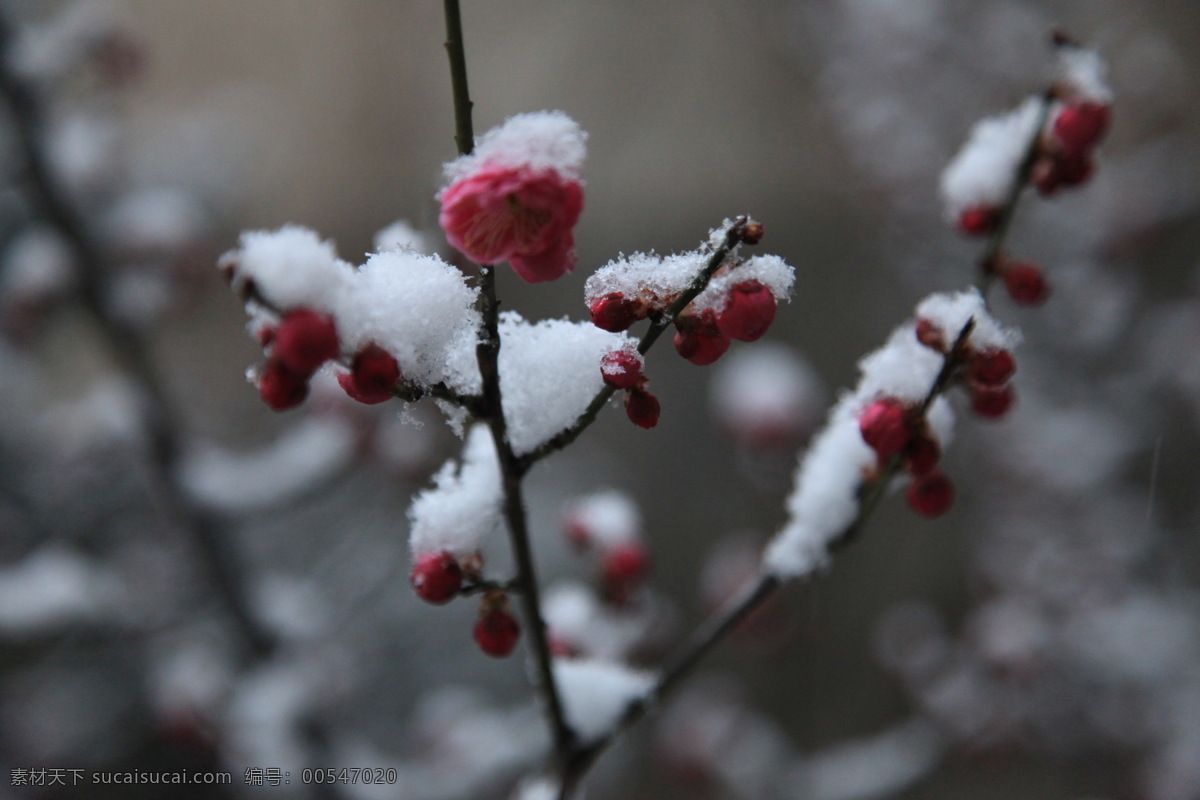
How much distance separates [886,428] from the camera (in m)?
0.80

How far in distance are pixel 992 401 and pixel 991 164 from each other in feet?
1.10

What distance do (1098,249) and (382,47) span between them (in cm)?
429

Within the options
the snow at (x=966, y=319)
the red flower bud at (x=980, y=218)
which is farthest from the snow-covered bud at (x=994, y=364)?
the red flower bud at (x=980, y=218)

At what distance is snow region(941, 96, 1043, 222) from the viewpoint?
97 cm

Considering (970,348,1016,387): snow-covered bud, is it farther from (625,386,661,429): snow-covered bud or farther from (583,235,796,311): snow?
(625,386,661,429): snow-covered bud

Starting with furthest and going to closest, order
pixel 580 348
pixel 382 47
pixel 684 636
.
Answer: pixel 382 47 → pixel 684 636 → pixel 580 348

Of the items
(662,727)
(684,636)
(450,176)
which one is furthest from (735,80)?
(450,176)

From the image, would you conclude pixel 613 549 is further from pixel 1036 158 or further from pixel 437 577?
pixel 1036 158

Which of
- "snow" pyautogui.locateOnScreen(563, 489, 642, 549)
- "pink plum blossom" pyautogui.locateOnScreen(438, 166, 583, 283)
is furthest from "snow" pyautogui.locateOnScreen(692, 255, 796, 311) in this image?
"snow" pyautogui.locateOnScreen(563, 489, 642, 549)

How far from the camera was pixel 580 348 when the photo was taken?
2.56ft

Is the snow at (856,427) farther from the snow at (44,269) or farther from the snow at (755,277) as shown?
the snow at (44,269)

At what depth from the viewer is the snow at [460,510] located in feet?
2.60

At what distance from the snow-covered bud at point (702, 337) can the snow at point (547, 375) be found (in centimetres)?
6

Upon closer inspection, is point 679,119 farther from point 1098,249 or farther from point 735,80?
point 1098,249
